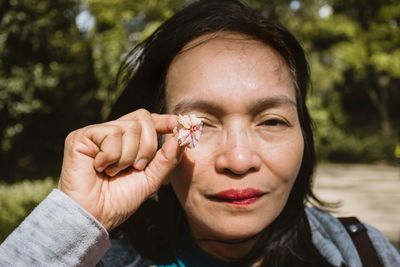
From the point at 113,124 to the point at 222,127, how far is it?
1.19ft

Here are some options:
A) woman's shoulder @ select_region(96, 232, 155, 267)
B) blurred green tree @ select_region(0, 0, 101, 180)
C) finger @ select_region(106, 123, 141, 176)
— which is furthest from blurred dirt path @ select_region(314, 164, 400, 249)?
blurred green tree @ select_region(0, 0, 101, 180)

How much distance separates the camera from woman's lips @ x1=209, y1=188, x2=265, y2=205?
138 cm

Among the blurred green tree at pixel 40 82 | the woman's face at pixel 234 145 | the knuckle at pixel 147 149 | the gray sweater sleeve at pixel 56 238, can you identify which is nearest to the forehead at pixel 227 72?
the woman's face at pixel 234 145

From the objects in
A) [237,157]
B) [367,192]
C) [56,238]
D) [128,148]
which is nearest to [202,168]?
[237,157]

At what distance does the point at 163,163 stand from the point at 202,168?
0.13m

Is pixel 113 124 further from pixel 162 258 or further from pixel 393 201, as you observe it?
pixel 393 201

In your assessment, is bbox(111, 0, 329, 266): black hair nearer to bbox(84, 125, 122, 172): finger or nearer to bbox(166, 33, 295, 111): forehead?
bbox(166, 33, 295, 111): forehead

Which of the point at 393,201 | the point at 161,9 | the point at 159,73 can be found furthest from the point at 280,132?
the point at 161,9

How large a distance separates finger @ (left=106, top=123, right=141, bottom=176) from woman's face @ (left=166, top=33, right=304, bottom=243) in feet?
0.71

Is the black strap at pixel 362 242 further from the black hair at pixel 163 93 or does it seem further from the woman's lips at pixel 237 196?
the woman's lips at pixel 237 196

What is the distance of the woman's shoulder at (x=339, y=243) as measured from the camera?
162 centimetres

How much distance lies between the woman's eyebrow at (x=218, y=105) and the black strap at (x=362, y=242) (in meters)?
0.60

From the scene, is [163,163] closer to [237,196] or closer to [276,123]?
[237,196]

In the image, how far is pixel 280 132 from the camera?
1485 mm
